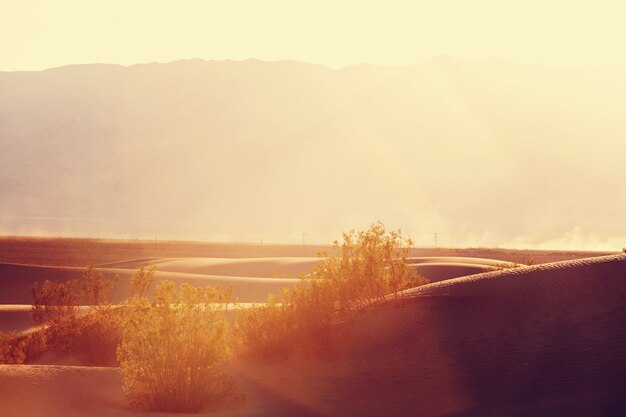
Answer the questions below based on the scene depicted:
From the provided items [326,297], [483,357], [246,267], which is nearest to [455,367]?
[483,357]

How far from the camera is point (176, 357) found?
1129 centimetres

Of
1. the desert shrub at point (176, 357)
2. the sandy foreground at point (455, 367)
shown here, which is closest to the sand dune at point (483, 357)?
the sandy foreground at point (455, 367)

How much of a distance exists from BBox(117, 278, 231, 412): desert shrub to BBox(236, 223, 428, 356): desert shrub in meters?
1.38

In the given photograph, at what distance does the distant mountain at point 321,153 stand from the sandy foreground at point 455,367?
294 feet

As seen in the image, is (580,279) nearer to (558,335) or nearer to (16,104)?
(558,335)

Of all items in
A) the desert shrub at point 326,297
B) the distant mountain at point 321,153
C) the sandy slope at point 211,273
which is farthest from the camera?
the distant mountain at point 321,153

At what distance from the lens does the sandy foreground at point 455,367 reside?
10695 millimetres

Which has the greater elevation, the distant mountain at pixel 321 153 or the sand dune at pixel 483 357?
the distant mountain at pixel 321 153

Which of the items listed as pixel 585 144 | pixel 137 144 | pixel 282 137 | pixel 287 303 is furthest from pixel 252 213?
pixel 287 303

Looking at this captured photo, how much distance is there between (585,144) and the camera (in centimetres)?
14350

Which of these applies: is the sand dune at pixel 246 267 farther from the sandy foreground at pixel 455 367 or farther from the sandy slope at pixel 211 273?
the sandy foreground at pixel 455 367

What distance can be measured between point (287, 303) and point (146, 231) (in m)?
113

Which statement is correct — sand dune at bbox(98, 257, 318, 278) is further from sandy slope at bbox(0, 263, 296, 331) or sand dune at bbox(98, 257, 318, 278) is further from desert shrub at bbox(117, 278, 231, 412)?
desert shrub at bbox(117, 278, 231, 412)

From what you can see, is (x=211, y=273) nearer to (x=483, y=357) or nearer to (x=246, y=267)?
(x=246, y=267)
